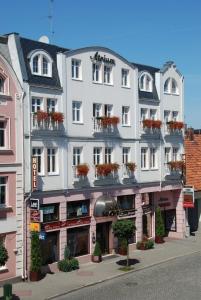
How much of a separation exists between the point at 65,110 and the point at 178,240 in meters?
17.1

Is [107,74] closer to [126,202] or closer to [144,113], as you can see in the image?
[144,113]

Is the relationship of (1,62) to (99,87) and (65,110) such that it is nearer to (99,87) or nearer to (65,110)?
(65,110)

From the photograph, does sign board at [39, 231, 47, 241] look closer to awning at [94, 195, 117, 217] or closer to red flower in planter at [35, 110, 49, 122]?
awning at [94, 195, 117, 217]

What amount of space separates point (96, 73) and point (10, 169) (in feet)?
35.7

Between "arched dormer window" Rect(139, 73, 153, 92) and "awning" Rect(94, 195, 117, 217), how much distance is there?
33.9ft

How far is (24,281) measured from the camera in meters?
32.0

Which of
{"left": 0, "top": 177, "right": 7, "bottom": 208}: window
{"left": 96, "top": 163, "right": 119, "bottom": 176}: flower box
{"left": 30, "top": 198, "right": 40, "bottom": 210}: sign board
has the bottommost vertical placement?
{"left": 30, "top": 198, "right": 40, "bottom": 210}: sign board

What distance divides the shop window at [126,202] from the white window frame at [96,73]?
30.2 ft

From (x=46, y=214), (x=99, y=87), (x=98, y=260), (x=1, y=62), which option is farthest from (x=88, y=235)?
(x=1, y=62)

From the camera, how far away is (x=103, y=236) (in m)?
39.2

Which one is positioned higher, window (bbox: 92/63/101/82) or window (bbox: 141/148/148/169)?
window (bbox: 92/63/101/82)

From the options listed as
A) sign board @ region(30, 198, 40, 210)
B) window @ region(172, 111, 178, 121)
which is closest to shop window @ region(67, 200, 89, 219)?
sign board @ region(30, 198, 40, 210)

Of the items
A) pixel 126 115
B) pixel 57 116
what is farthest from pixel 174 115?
pixel 57 116

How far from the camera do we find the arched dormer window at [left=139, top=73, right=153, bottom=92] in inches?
1686
